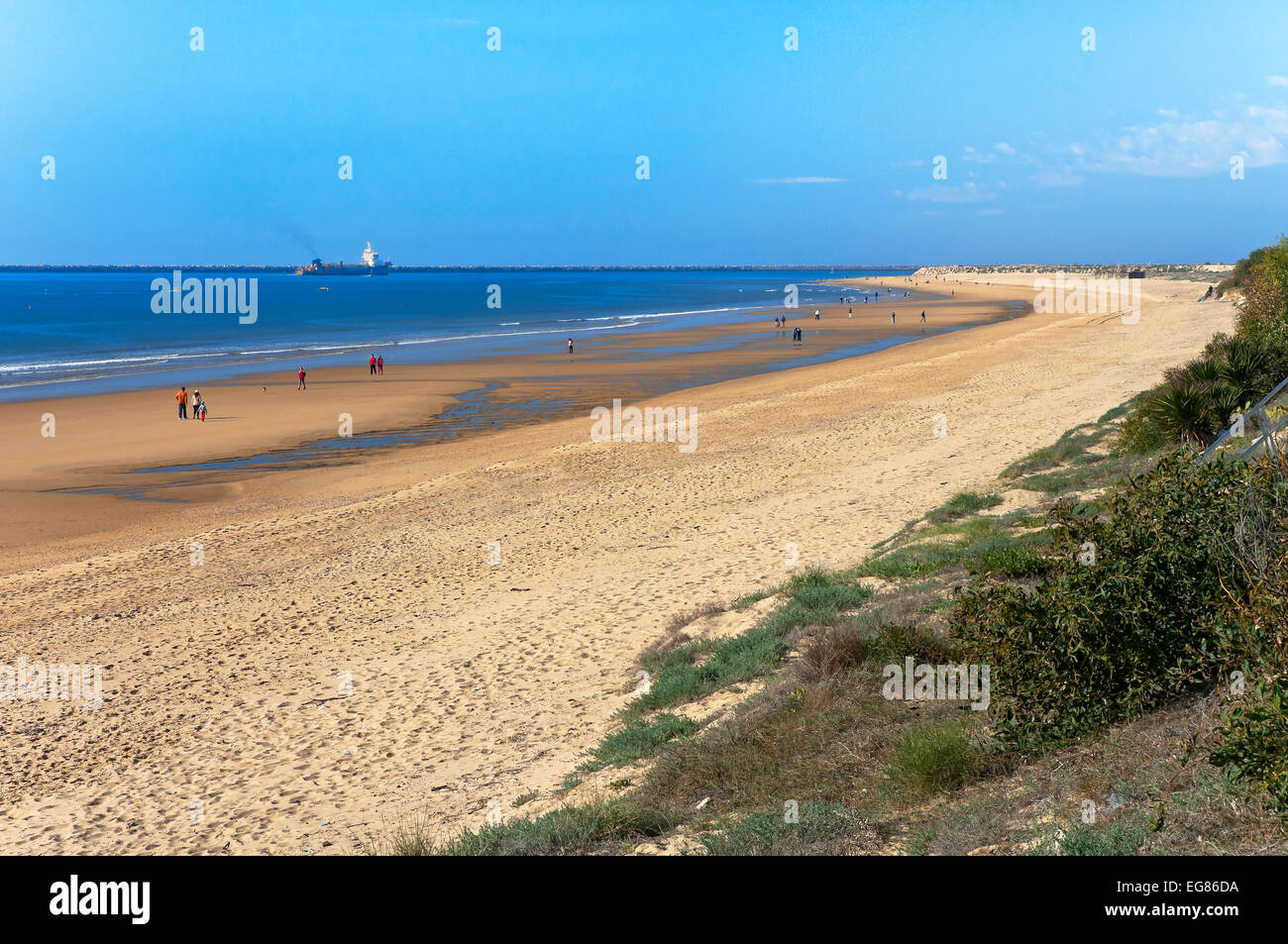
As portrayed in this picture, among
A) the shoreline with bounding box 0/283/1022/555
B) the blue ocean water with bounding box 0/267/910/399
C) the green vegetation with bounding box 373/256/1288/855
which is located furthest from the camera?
the blue ocean water with bounding box 0/267/910/399

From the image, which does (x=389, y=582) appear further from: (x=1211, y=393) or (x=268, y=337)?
(x=268, y=337)

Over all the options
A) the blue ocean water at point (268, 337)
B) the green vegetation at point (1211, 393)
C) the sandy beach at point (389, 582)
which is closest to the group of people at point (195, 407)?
the sandy beach at point (389, 582)

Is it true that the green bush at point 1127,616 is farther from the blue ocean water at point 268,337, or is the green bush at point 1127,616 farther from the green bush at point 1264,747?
the blue ocean water at point 268,337

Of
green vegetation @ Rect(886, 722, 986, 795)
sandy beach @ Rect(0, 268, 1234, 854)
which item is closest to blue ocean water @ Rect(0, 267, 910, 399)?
Result: sandy beach @ Rect(0, 268, 1234, 854)

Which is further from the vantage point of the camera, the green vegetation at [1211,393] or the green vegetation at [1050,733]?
the green vegetation at [1211,393]

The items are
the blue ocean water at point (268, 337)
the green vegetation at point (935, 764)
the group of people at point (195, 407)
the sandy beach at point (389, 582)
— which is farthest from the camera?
the blue ocean water at point (268, 337)

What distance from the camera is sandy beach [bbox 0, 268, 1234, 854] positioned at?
26.8 ft

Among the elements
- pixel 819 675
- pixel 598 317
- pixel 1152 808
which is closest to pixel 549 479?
pixel 819 675

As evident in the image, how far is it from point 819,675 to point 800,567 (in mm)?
4873

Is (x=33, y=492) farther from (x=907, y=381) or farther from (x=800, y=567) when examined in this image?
(x=907, y=381)

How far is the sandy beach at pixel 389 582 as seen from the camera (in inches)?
321

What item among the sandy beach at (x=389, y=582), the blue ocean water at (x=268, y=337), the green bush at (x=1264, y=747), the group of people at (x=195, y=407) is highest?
the blue ocean water at (x=268, y=337)

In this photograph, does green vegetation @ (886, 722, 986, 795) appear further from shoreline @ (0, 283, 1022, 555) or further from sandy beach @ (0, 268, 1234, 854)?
shoreline @ (0, 283, 1022, 555)

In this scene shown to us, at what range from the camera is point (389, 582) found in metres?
14.0
